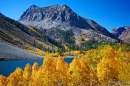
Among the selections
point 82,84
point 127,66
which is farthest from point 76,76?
point 127,66

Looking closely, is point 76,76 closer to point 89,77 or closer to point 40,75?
point 89,77

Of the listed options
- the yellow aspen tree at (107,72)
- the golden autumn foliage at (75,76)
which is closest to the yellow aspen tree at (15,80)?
the golden autumn foliage at (75,76)

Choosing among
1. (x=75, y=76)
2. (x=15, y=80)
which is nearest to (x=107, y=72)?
(x=75, y=76)

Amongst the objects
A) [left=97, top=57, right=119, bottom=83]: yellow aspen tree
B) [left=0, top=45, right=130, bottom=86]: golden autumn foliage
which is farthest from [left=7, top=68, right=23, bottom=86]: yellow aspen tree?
[left=97, top=57, right=119, bottom=83]: yellow aspen tree

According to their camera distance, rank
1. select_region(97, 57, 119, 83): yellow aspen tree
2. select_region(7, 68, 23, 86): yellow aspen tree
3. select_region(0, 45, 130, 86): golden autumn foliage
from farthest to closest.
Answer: select_region(7, 68, 23, 86): yellow aspen tree, select_region(97, 57, 119, 83): yellow aspen tree, select_region(0, 45, 130, 86): golden autumn foliage

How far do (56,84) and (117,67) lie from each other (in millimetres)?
21196

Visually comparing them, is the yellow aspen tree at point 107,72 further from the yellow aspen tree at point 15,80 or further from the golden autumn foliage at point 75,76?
the yellow aspen tree at point 15,80

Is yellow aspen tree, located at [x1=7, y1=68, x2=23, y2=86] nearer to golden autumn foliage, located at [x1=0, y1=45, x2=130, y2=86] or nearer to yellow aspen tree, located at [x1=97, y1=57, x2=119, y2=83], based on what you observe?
golden autumn foliage, located at [x1=0, y1=45, x2=130, y2=86]

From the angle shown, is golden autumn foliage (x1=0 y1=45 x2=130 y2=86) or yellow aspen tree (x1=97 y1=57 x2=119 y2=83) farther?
yellow aspen tree (x1=97 y1=57 x2=119 y2=83)

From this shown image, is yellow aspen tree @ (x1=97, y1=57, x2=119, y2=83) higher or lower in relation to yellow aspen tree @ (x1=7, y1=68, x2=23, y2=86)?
higher

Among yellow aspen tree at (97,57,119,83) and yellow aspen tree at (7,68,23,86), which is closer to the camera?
yellow aspen tree at (97,57,119,83)

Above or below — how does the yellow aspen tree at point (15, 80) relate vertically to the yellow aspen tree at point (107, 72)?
below

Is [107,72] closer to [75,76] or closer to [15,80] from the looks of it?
[75,76]

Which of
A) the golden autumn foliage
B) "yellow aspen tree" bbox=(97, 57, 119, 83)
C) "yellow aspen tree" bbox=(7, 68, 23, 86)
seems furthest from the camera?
"yellow aspen tree" bbox=(7, 68, 23, 86)
